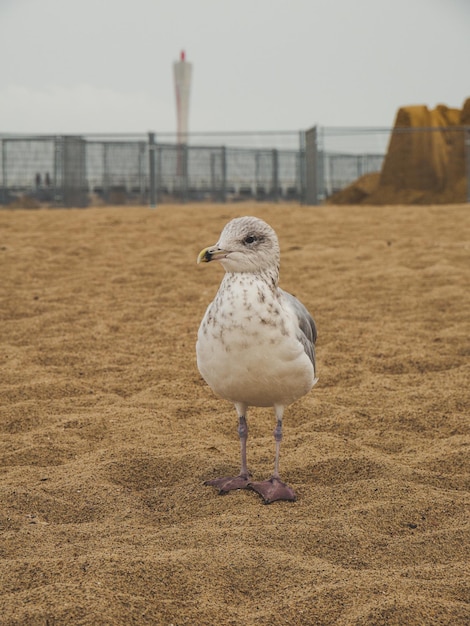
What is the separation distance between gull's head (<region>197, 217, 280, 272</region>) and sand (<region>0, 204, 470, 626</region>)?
1014 mm

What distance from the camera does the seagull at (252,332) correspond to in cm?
296

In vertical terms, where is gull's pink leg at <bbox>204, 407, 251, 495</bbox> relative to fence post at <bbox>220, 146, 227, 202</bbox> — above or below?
below

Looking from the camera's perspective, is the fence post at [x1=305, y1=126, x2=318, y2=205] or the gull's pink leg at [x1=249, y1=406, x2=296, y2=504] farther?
the fence post at [x1=305, y1=126, x2=318, y2=205]

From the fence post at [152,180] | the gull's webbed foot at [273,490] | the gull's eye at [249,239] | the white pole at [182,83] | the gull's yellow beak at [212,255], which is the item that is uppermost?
the white pole at [182,83]

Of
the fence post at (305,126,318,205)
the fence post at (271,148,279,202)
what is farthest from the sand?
the fence post at (271,148,279,202)

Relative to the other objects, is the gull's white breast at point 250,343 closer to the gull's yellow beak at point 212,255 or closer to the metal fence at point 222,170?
the gull's yellow beak at point 212,255

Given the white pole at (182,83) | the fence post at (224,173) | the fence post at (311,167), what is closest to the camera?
the fence post at (311,167)

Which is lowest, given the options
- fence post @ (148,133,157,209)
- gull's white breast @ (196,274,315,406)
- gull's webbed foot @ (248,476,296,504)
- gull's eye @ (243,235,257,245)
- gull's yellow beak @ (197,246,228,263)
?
gull's webbed foot @ (248,476,296,504)

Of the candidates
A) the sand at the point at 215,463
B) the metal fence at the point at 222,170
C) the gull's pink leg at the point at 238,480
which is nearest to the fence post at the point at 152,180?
the metal fence at the point at 222,170

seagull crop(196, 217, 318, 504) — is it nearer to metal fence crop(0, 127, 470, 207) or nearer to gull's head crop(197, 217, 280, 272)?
gull's head crop(197, 217, 280, 272)

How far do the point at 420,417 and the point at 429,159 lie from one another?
17.6m

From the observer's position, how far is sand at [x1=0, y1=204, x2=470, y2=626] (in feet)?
7.83

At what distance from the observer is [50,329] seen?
6.10 meters

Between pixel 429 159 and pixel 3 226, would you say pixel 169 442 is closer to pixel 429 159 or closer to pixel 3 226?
pixel 3 226
